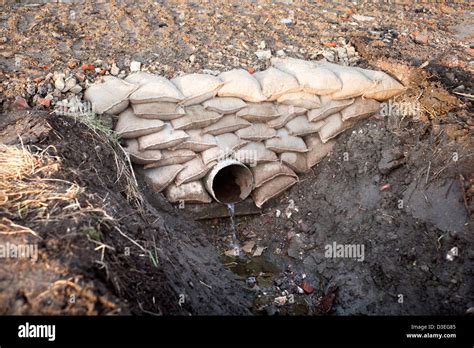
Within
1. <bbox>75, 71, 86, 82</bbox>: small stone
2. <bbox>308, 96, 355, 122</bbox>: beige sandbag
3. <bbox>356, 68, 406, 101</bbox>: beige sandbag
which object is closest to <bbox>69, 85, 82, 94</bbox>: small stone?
<bbox>75, 71, 86, 82</bbox>: small stone

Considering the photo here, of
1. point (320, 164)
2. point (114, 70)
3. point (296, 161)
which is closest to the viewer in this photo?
point (114, 70)

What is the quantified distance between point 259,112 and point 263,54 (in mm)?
887

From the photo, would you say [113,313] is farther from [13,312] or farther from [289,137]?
[289,137]

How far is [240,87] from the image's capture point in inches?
200

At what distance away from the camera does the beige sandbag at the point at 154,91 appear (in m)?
A: 4.85

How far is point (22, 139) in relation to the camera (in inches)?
165

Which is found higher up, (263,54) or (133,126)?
(263,54)

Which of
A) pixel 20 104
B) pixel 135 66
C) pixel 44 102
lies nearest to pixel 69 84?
pixel 44 102

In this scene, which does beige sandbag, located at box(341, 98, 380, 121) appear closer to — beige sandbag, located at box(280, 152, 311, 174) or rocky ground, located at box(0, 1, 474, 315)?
rocky ground, located at box(0, 1, 474, 315)

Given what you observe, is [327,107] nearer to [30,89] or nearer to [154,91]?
[154,91]

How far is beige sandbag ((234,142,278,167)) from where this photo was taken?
17.4 ft

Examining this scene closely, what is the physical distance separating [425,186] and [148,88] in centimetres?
276

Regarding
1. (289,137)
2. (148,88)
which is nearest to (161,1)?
(148,88)

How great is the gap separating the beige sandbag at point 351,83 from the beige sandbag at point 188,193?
172 centimetres
